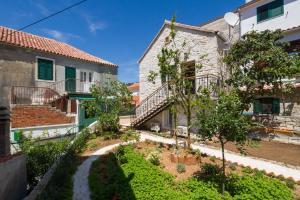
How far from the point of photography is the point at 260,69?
13.0m

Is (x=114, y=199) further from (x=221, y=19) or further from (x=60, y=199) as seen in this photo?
(x=221, y=19)

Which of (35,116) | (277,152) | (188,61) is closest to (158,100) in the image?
(188,61)

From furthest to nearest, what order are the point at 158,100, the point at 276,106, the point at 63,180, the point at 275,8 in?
the point at 158,100
the point at 275,8
the point at 276,106
the point at 63,180

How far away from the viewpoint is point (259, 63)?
1300 centimetres

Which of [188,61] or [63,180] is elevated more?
[188,61]

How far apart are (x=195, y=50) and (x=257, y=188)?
1167 cm

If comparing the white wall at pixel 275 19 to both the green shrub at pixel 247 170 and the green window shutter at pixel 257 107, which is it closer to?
the green window shutter at pixel 257 107

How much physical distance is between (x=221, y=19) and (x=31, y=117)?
781 inches

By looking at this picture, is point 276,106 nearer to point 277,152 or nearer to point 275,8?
point 277,152

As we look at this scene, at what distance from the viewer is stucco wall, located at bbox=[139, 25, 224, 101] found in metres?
15.3

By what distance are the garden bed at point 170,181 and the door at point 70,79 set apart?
42.9ft

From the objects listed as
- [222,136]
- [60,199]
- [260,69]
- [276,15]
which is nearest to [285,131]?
[260,69]

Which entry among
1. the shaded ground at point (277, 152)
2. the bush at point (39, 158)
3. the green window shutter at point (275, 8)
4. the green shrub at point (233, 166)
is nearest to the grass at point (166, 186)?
the green shrub at point (233, 166)

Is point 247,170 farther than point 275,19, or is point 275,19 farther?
point 275,19
